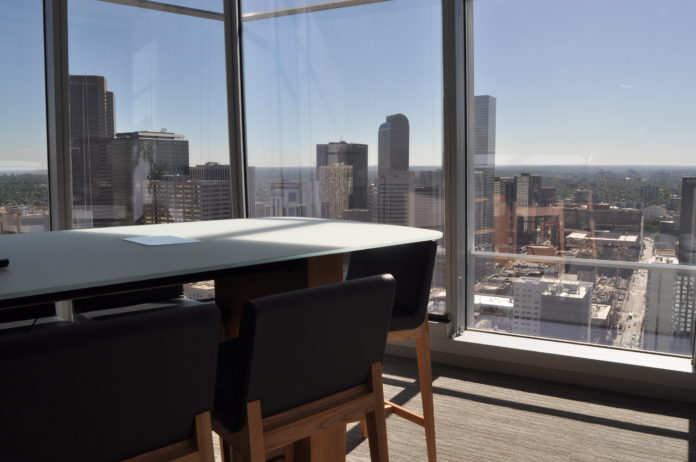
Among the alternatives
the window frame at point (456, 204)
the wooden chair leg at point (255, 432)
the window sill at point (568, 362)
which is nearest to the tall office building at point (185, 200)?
the window frame at point (456, 204)

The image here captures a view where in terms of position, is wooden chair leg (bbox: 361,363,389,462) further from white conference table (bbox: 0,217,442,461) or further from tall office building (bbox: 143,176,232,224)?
tall office building (bbox: 143,176,232,224)

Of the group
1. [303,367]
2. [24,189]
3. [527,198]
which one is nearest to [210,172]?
[24,189]

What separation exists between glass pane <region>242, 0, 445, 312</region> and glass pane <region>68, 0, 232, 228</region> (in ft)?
0.99

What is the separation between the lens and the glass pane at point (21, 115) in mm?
3854

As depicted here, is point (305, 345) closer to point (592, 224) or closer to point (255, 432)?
point (255, 432)

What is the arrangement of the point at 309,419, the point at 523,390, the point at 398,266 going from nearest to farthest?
the point at 309,419, the point at 398,266, the point at 523,390

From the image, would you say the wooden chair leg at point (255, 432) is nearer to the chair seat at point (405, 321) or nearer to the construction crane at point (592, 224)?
the chair seat at point (405, 321)

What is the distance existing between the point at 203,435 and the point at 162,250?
27.9 inches

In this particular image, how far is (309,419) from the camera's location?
1654mm

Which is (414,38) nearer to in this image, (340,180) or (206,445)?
(340,180)

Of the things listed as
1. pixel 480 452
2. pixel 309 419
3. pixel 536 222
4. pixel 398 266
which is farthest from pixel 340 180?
pixel 309 419

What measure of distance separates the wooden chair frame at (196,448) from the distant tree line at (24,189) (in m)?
3.12

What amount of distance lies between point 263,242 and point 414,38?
2424 millimetres

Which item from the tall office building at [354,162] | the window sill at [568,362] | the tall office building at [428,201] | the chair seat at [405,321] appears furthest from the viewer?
the tall office building at [354,162]
